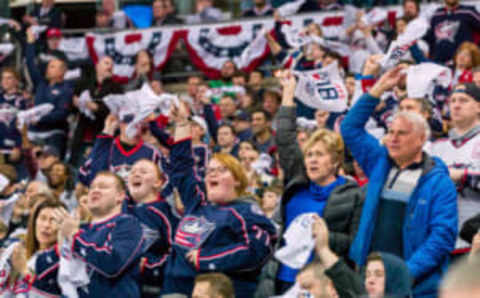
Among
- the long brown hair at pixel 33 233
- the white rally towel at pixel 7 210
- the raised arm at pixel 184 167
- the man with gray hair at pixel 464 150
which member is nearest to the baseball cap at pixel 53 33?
the white rally towel at pixel 7 210

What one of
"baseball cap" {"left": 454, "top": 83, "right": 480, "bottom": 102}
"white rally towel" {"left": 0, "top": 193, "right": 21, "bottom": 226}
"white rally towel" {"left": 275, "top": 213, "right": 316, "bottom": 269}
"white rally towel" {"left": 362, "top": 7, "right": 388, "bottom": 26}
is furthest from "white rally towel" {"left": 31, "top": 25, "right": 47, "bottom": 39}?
"white rally towel" {"left": 275, "top": 213, "right": 316, "bottom": 269}

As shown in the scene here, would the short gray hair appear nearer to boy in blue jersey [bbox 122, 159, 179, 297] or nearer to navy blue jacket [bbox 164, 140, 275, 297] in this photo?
navy blue jacket [bbox 164, 140, 275, 297]

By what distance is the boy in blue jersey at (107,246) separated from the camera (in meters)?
5.58

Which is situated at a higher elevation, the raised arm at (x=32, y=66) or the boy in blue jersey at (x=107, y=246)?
the boy in blue jersey at (x=107, y=246)

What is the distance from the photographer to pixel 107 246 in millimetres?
5594

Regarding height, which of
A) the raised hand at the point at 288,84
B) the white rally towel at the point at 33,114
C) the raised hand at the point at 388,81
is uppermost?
the raised hand at the point at 388,81

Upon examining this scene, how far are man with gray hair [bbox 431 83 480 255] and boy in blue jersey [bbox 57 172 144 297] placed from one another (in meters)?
1.98

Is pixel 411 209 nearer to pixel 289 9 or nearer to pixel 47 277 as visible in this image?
pixel 47 277

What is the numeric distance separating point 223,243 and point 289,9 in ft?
24.7

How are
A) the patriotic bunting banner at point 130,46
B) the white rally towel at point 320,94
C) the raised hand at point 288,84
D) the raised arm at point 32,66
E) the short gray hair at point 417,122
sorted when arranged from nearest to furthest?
the short gray hair at point 417,122
the raised hand at point 288,84
the white rally towel at point 320,94
the raised arm at point 32,66
the patriotic bunting banner at point 130,46

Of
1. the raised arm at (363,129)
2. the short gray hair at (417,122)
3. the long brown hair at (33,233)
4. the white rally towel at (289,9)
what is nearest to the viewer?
the short gray hair at (417,122)

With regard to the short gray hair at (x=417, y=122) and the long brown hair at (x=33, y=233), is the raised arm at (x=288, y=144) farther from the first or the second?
the long brown hair at (x=33, y=233)

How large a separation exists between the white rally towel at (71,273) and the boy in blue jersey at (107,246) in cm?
4

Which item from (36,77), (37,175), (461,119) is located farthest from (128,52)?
(461,119)
